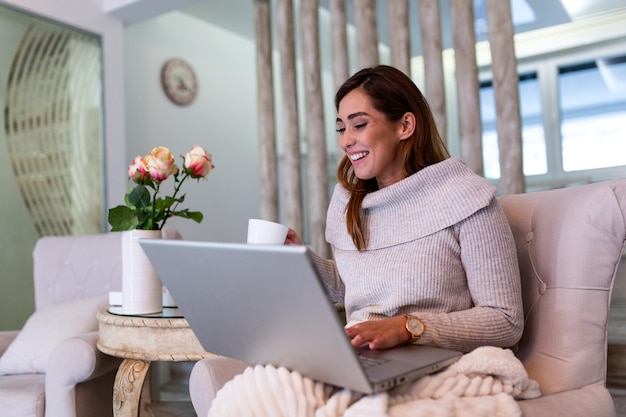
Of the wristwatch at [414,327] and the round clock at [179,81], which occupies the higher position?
the round clock at [179,81]

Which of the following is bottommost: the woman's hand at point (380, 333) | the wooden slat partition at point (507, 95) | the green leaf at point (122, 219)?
the woman's hand at point (380, 333)

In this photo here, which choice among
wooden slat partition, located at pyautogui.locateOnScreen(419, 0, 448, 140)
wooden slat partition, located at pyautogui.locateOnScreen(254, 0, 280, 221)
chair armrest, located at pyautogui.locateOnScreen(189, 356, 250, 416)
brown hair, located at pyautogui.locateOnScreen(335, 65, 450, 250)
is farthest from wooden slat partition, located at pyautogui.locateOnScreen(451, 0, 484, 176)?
chair armrest, located at pyautogui.locateOnScreen(189, 356, 250, 416)

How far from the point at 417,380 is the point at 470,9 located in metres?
2.11

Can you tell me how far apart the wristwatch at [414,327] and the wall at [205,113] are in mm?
3151

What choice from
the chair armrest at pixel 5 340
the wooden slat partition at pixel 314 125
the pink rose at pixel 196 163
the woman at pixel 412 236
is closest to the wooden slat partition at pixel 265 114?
the wooden slat partition at pixel 314 125

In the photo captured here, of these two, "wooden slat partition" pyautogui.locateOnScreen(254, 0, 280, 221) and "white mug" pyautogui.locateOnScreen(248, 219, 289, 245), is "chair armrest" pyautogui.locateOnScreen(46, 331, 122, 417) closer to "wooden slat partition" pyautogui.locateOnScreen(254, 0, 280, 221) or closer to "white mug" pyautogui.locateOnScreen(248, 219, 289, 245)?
"white mug" pyautogui.locateOnScreen(248, 219, 289, 245)

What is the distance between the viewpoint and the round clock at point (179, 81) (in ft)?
13.8

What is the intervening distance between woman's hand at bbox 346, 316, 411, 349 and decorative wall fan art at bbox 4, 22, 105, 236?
2619 millimetres

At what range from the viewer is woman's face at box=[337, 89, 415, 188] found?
131cm

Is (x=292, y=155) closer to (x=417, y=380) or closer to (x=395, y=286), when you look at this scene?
(x=395, y=286)

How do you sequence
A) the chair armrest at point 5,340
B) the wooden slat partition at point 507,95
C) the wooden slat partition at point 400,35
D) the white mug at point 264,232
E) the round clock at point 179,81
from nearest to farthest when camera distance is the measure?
the white mug at point 264,232 → the chair armrest at point 5,340 → the wooden slat partition at point 507,95 → the wooden slat partition at point 400,35 → the round clock at point 179,81

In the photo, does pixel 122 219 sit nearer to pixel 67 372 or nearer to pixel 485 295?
pixel 67 372

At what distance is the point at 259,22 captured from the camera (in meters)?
3.30

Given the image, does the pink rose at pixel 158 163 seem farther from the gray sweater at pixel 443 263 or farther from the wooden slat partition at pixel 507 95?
the wooden slat partition at pixel 507 95
